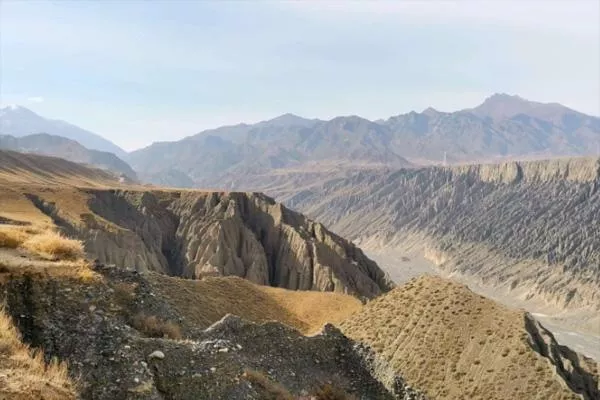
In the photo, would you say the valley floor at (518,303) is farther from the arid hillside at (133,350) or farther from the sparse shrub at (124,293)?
the sparse shrub at (124,293)

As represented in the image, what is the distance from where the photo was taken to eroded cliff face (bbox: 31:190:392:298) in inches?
2338

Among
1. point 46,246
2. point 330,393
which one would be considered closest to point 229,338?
point 330,393

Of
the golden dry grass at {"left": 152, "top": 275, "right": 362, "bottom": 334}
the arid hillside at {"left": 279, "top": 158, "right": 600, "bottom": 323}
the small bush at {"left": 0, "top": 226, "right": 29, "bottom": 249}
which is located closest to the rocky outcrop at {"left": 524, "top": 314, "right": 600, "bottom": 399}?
the golden dry grass at {"left": 152, "top": 275, "right": 362, "bottom": 334}

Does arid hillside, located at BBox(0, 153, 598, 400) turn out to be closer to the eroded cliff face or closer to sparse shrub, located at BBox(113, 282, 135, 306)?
sparse shrub, located at BBox(113, 282, 135, 306)

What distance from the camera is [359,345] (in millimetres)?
21406

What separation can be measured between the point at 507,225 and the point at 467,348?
127765 mm

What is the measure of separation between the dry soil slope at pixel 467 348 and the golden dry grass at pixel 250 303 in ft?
16.4

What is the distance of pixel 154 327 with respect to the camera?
14188 millimetres

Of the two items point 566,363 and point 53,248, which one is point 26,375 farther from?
point 566,363

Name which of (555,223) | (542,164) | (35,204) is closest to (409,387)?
(35,204)

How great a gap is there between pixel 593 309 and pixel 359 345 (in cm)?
8728

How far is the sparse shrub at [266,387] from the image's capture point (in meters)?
13.2

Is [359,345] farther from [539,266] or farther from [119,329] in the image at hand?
[539,266]

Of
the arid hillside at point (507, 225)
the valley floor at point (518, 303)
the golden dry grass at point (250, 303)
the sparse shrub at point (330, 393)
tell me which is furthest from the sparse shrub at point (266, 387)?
the arid hillside at point (507, 225)
